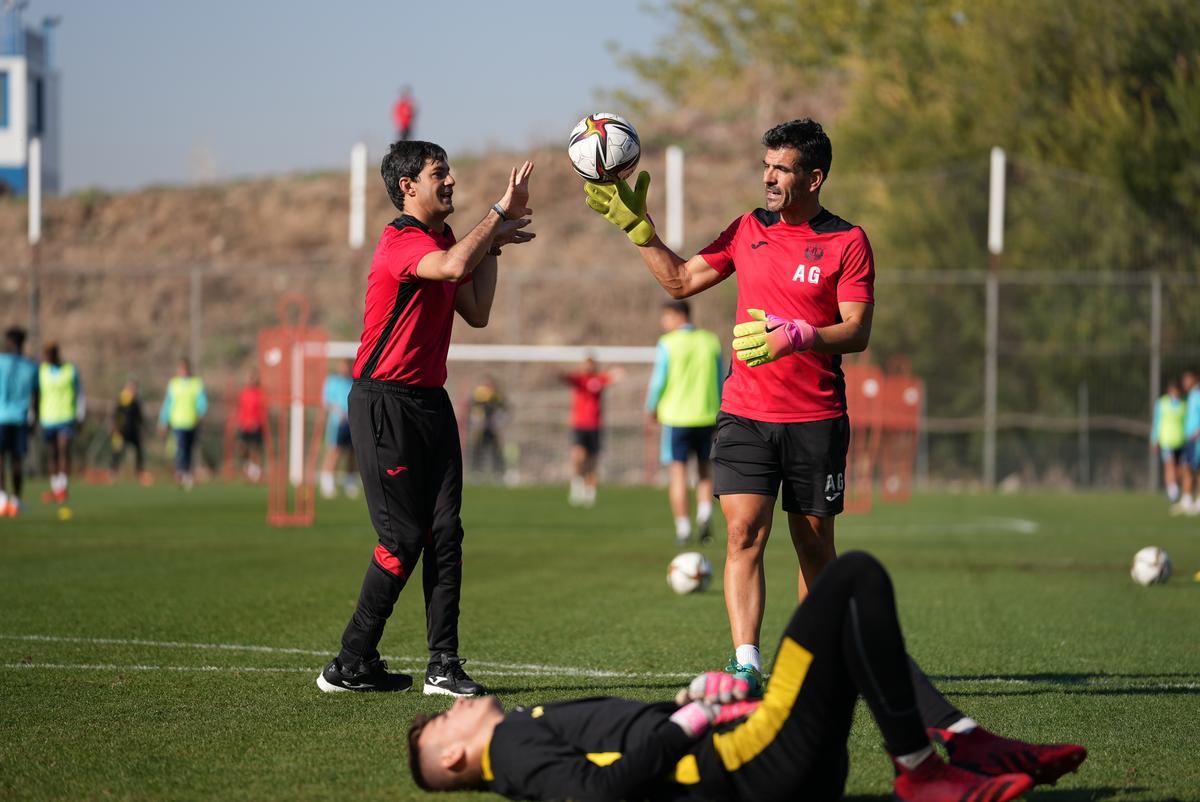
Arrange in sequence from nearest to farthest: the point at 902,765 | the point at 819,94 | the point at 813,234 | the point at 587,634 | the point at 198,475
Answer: the point at 902,765 < the point at 813,234 < the point at 587,634 < the point at 198,475 < the point at 819,94

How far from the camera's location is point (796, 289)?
6.36 meters

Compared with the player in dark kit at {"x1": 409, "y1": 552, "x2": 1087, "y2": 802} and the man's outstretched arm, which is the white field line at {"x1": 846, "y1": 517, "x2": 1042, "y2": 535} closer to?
the man's outstretched arm

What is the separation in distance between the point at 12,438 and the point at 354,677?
13.8 meters

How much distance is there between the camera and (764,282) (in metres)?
6.43

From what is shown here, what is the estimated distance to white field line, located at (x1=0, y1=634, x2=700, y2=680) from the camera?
724 centimetres

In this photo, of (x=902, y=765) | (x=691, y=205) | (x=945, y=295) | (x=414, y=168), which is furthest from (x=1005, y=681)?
(x=691, y=205)

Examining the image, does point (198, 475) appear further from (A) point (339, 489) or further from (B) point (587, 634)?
(B) point (587, 634)

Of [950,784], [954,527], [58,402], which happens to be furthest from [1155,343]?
[950,784]

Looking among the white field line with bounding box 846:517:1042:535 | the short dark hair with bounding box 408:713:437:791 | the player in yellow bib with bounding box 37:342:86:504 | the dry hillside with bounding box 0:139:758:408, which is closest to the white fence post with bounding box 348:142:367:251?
the dry hillside with bounding box 0:139:758:408

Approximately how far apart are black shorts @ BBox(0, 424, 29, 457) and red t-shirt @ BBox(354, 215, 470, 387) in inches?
539

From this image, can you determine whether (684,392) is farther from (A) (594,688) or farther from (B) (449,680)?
(B) (449,680)

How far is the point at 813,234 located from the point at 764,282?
29 centimetres

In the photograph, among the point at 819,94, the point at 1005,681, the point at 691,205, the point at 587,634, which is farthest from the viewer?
the point at 819,94

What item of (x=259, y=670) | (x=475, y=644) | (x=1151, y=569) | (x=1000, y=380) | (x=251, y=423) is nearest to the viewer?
(x=259, y=670)
